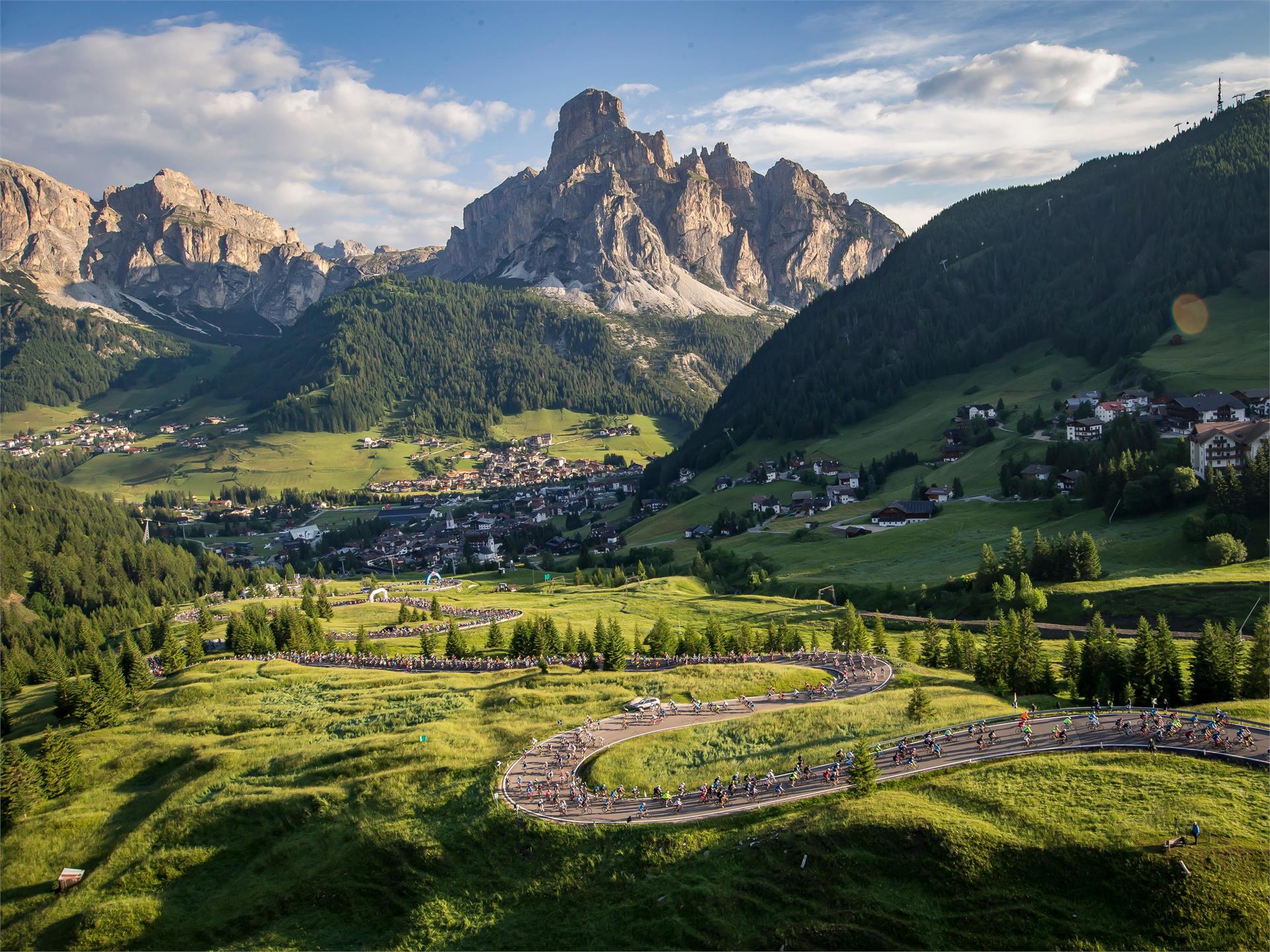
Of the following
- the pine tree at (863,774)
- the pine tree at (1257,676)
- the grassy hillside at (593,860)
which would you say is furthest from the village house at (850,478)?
the pine tree at (863,774)

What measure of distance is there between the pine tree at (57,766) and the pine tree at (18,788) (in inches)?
22.6

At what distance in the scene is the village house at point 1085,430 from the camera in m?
156

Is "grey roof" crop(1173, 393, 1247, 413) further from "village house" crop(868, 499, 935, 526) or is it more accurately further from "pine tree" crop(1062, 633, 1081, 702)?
"pine tree" crop(1062, 633, 1081, 702)

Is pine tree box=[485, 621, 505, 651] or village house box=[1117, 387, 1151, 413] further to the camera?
village house box=[1117, 387, 1151, 413]

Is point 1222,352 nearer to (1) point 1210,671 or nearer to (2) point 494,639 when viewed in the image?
(1) point 1210,671

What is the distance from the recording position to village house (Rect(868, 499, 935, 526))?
148 metres

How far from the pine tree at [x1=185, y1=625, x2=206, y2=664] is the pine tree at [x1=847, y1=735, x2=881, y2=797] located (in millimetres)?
84876

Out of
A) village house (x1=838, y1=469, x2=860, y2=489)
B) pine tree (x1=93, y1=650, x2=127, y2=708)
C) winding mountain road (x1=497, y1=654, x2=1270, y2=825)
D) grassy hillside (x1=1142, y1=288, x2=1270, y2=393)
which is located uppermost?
grassy hillside (x1=1142, y1=288, x2=1270, y2=393)

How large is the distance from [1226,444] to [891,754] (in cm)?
9743

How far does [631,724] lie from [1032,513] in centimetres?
9560

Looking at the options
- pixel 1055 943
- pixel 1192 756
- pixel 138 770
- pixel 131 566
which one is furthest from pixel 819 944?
pixel 131 566

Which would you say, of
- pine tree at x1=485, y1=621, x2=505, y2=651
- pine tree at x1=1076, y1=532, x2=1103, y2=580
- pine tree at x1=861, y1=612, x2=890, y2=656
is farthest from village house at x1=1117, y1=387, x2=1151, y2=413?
pine tree at x1=485, y1=621, x2=505, y2=651

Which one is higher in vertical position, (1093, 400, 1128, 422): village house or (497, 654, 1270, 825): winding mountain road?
(1093, 400, 1128, 422): village house

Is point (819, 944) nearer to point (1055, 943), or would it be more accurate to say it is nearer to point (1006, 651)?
point (1055, 943)
